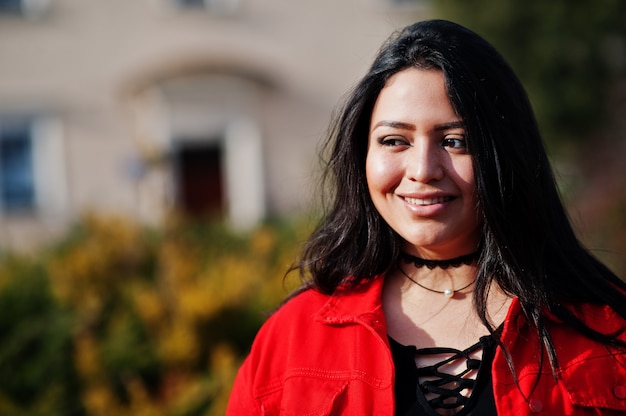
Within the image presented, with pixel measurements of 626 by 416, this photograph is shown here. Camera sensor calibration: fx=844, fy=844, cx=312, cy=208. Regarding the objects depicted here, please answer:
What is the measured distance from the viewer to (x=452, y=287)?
7.14 ft

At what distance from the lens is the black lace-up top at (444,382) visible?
1.99 metres

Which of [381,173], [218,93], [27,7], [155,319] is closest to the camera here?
[381,173]

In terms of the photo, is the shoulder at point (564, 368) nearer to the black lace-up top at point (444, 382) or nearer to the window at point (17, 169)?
the black lace-up top at point (444, 382)

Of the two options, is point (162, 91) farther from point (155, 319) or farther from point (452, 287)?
point (452, 287)

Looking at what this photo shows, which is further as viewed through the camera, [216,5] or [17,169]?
[216,5]

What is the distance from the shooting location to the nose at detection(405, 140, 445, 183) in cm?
199

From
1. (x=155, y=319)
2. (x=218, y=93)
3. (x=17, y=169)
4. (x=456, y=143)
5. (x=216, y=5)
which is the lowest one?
(x=155, y=319)

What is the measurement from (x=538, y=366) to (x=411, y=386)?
0.30 meters

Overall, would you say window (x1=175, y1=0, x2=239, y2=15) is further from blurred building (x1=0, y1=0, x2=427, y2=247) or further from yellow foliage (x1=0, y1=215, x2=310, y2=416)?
yellow foliage (x1=0, y1=215, x2=310, y2=416)

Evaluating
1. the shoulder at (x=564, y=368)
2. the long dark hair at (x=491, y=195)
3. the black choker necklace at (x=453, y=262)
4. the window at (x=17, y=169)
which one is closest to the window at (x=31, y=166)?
the window at (x=17, y=169)

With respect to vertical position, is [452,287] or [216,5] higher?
[216,5]

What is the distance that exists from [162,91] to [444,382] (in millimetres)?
12690

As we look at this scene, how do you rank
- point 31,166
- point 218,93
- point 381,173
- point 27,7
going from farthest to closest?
point 218,93 < point 31,166 < point 27,7 < point 381,173

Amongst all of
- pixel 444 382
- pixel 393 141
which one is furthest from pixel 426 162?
pixel 444 382
